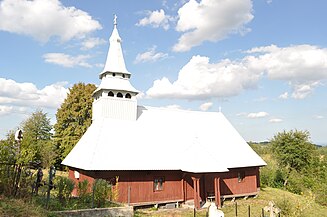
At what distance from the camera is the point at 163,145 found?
869 inches

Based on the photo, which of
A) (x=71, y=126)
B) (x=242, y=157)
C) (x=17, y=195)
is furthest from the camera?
(x=71, y=126)

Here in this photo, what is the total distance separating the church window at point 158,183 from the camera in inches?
794

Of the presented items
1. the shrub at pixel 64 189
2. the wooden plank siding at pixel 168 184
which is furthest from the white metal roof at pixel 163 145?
the shrub at pixel 64 189

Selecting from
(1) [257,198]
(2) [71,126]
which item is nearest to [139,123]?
(1) [257,198]

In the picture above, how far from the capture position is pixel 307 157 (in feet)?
119

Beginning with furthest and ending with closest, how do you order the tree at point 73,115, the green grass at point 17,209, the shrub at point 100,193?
the tree at point 73,115, the shrub at point 100,193, the green grass at point 17,209

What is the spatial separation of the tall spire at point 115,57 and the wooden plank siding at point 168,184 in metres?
8.63

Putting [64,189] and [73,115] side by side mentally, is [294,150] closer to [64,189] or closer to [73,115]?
[73,115]

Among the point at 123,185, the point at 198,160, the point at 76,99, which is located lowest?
the point at 123,185

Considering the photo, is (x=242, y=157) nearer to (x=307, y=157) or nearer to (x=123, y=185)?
(x=123, y=185)

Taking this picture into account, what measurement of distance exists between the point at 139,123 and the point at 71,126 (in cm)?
1528

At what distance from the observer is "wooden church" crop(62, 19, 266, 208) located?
764 inches

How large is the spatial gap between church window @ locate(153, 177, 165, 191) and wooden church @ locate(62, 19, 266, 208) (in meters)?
0.06

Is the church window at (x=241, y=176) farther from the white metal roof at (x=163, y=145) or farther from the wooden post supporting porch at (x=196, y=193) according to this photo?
the wooden post supporting porch at (x=196, y=193)
